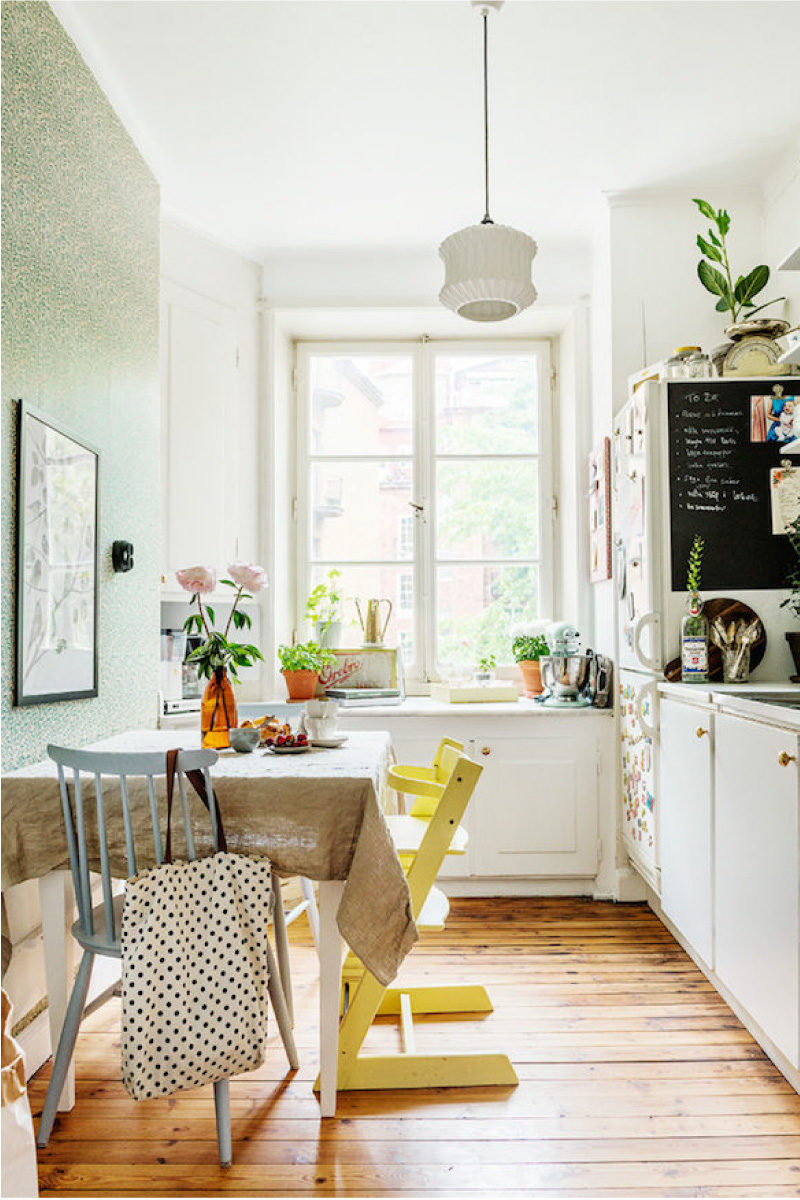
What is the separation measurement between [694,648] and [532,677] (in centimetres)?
118

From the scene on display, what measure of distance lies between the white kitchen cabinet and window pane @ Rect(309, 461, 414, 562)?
46cm

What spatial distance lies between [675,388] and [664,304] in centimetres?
69

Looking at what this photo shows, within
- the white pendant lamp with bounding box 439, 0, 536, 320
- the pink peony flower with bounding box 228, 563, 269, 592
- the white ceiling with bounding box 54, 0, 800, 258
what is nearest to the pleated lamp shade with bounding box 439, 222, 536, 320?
the white pendant lamp with bounding box 439, 0, 536, 320

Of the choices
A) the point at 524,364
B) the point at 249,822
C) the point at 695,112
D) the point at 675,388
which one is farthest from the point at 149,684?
the point at 695,112

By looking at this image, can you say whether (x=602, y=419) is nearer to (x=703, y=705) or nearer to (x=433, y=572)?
(x=433, y=572)

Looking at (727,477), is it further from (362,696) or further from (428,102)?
(362,696)

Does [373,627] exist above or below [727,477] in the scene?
below

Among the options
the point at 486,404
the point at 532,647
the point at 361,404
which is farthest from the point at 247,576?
the point at 486,404

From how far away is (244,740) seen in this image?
2.23 meters

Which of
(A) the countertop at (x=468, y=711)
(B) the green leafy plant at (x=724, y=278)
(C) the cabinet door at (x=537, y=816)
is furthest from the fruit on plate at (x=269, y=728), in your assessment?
(B) the green leafy plant at (x=724, y=278)

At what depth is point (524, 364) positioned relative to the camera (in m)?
4.29

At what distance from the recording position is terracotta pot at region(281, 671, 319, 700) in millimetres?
3678

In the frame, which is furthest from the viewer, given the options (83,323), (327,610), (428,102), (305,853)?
(327,610)

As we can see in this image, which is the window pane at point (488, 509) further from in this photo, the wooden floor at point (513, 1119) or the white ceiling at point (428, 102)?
the wooden floor at point (513, 1119)
